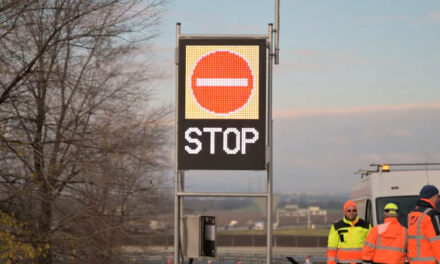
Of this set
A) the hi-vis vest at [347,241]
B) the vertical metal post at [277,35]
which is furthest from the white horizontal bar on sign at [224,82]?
the hi-vis vest at [347,241]

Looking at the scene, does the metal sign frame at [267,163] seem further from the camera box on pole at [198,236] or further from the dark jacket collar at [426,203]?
the dark jacket collar at [426,203]

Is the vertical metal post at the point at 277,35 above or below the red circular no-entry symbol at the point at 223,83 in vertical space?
above

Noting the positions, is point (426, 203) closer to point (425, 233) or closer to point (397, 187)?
point (425, 233)

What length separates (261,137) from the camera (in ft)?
38.5

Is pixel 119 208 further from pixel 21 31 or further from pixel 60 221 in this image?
pixel 21 31

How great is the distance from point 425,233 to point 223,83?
332 cm

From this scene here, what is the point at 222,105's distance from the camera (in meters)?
11.8

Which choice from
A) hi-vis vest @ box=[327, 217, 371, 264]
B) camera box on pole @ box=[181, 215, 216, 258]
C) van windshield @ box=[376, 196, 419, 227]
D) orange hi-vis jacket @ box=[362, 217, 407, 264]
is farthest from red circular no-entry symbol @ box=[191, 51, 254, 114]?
van windshield @ box=[376, 196, 419, 227]

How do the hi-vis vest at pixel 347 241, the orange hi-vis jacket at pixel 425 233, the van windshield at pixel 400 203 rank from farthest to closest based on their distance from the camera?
the van windshield at pixel 400 203 → the hi-vis vest at pixel 347 241 → the orange hi-vis jacket at pixel 425 233

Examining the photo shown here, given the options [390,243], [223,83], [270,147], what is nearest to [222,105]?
[223,83]

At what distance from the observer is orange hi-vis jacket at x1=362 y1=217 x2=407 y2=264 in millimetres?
10891

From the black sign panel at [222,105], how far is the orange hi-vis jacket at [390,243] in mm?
1793

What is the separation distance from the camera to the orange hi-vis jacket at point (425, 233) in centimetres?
1031

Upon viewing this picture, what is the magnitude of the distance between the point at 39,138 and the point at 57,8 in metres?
3.53
